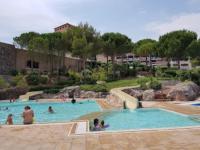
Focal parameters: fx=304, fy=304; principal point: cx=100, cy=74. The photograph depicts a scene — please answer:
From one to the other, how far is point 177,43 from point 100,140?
2189 inches

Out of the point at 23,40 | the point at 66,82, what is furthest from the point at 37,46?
the point at 66,82

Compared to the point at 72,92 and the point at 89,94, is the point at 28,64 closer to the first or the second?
the point at 72,92

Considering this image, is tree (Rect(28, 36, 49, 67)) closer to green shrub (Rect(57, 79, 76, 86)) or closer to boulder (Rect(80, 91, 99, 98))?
green shrub (Rect(57, 79, 76, 86))

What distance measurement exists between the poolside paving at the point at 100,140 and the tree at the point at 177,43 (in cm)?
5348

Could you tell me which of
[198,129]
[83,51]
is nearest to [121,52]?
[83,51]

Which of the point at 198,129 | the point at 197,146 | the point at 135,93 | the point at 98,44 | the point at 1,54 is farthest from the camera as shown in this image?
the point at 98,44

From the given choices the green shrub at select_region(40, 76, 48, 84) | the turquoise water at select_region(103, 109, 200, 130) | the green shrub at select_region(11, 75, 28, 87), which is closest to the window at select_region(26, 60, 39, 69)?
the green shrub at select_region(40, 76, 48, 84)

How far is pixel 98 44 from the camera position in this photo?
173 feet

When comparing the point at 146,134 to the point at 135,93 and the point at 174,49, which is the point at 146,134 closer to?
the point at 135,93

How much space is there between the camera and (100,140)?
8852 millimetres

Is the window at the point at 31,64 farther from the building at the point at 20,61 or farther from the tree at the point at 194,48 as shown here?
the tree at the point at 194,48

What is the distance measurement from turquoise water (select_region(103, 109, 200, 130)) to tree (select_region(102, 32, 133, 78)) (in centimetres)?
3628

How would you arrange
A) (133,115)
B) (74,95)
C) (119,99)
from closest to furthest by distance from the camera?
1. (133,115)
2. (119,99)
3. (74,95)

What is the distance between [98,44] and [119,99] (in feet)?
90.7
